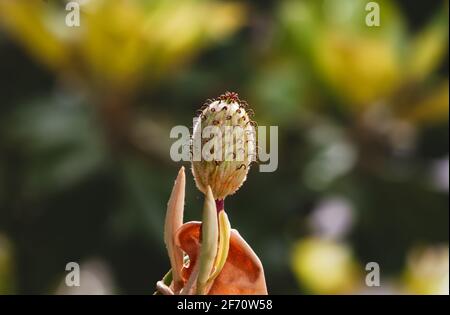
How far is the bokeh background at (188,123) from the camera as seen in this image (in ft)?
5.94

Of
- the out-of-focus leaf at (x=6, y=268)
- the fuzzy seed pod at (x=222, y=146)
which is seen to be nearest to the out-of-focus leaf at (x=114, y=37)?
the out-of-focus leaf at (x=6, y=268)

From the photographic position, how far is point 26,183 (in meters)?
1.85

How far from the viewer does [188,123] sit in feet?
5.82

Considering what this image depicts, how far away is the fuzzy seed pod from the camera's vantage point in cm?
53

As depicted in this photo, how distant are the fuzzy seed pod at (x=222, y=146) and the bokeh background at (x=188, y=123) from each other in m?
1.21

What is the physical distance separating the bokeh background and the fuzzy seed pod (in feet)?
3.96

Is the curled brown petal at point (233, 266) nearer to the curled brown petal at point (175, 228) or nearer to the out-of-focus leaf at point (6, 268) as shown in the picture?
the curled brown petal at point (175, 228)

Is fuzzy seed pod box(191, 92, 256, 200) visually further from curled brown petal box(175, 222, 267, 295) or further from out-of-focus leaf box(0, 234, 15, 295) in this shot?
out-of-focus leaf box(0, 234, 15, 295)

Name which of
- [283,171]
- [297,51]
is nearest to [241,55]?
[297,51]


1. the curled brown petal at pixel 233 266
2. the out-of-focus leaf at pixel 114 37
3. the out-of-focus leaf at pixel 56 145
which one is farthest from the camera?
the out-of-focus leaf at pixel 56 145

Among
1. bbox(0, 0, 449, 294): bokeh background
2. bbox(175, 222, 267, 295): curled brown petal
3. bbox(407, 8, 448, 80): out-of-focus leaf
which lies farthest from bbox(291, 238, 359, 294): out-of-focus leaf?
bbox(175, 222, 267, 295): curled brown petal

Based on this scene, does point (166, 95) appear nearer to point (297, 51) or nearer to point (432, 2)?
point (297, 51)

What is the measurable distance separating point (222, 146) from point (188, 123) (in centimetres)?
125

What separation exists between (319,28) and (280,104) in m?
0.16
